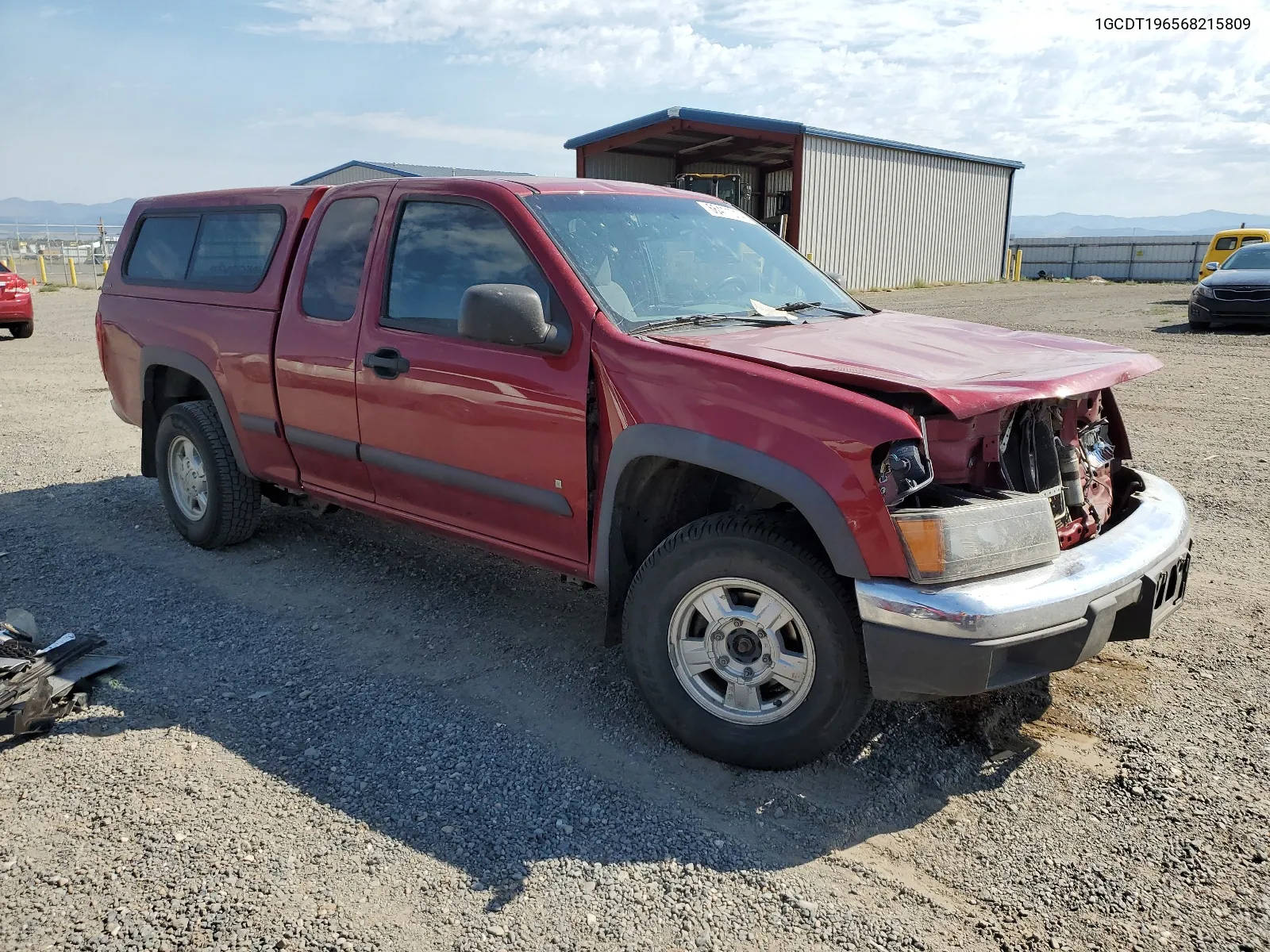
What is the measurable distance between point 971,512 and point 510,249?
2050mm

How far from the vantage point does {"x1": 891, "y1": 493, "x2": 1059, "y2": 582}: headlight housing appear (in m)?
2.77

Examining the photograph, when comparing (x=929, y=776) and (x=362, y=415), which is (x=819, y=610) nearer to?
(x=929, y=776)

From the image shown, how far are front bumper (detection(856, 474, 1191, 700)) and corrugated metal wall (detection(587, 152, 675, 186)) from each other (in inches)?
1041

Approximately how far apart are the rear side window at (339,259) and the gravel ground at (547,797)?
1427 millimetres

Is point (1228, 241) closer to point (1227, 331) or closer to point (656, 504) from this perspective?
point (1227, 331)

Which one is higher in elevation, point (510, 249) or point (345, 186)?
point (345, 186)

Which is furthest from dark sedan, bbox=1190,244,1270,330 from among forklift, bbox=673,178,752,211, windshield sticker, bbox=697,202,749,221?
windshield sticker, bbox=697,202,749,221

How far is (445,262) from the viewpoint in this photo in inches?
161

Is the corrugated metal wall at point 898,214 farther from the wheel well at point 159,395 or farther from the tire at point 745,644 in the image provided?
the tire at point 745,644

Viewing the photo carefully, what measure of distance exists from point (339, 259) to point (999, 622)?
3316 millimetres

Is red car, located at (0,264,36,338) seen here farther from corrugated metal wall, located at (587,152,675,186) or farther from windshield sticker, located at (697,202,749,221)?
corrugated metal wall, located at (587,152,675,186)

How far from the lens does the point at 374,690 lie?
3832mm

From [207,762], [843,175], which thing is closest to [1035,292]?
[843,175]

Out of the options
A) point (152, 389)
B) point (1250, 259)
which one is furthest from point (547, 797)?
point (1250, 259)
